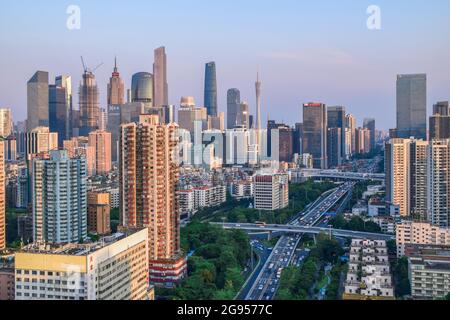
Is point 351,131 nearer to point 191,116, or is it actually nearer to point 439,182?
point 439,182

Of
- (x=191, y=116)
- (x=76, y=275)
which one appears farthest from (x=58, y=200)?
(x=76, y=275)

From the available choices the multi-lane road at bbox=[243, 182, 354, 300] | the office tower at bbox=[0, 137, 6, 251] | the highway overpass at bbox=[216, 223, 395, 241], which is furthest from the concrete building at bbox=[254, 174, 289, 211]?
the office tower at bbox=[0, 137, 6, 251]

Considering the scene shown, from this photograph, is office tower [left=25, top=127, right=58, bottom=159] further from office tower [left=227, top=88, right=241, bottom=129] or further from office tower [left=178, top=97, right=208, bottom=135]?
office tower [left=227, top=88, right=241, bottom=129]

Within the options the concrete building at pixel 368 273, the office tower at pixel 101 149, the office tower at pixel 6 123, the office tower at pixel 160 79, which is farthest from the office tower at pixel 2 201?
the concrete building at pixel 368 273

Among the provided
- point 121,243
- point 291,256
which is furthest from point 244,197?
point 121,243

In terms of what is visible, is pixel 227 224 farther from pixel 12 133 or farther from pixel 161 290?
pixel 161 290
